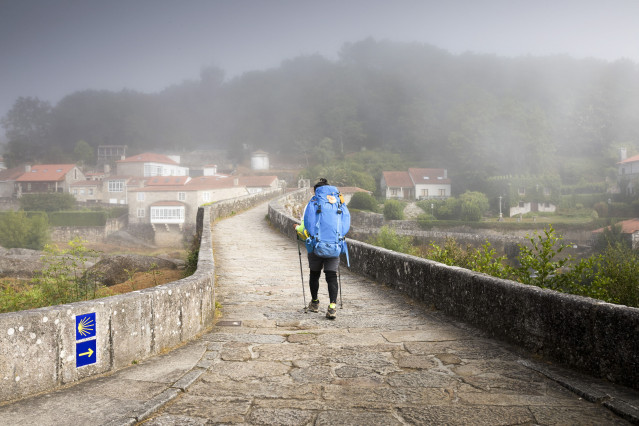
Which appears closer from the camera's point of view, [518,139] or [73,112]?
[518,139]

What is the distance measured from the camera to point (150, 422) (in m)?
2.90

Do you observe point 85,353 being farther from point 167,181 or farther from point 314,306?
point 167,181

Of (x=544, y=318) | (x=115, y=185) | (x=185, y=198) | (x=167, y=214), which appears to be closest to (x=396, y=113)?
(x=115, y=185)

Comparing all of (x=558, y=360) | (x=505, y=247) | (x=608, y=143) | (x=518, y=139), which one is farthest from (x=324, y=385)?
(x=608, y=143)

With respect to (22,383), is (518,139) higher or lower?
higher

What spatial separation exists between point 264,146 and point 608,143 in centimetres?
7691

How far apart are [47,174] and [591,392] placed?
9201 centimetres

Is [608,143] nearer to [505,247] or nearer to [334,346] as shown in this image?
[505,247]

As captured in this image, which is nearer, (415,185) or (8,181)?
(415,185)

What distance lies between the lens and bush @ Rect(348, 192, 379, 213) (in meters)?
58.9

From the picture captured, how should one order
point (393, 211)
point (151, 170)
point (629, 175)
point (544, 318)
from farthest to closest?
point (151, 170) → point (629, 175) → point (393, 211) → point (544, 318)

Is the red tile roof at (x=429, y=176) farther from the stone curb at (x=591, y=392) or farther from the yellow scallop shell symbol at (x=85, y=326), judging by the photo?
the yellow scallop shell symbol at (x=85, y=326)

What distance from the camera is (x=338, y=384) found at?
353 centimetres

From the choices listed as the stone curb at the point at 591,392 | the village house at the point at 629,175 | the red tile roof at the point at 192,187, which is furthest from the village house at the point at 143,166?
the stone curb at the point at 591,392
